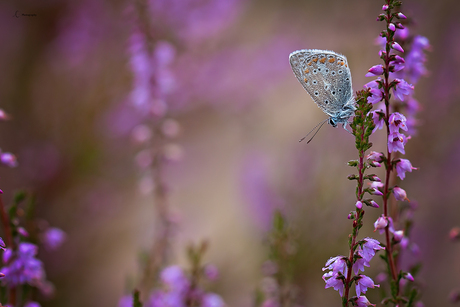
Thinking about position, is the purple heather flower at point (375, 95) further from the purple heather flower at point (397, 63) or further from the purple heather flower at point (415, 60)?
the purple heather flower at point (415, 60)

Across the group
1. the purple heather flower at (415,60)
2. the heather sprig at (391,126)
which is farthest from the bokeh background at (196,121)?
the heather sprig at (391,126)

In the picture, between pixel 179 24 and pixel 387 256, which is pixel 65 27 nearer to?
pixel 179 24

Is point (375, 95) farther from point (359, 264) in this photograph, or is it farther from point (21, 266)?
point (21, 266)

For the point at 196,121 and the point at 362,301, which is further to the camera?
the point at 196,121

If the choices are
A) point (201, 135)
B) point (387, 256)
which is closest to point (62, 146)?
point (201, 135)

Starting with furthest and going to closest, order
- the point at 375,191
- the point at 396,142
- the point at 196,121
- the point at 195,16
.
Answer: the point at 196,121
the point at 195,16
the point at 396,142
the point at 375,191

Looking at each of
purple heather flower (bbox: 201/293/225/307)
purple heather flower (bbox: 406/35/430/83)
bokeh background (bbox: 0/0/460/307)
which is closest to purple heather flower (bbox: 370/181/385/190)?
purple heather flower (bbox: 406/35/430/83)

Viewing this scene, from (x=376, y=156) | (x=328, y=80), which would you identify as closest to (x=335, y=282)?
(x=376, y=156)
